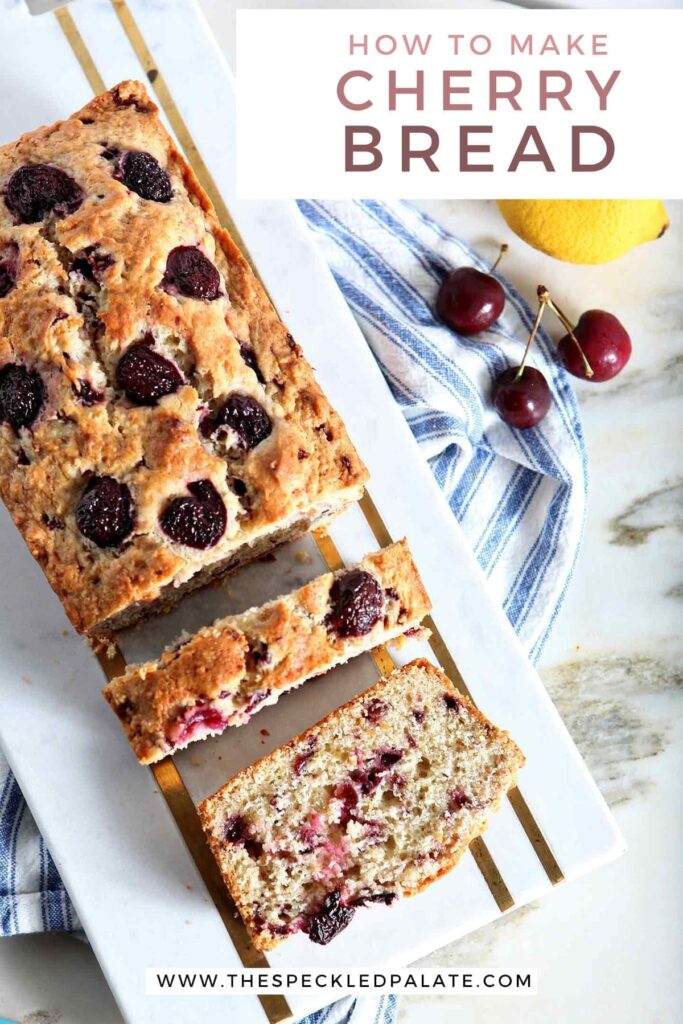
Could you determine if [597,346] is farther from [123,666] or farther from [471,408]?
[123,666]

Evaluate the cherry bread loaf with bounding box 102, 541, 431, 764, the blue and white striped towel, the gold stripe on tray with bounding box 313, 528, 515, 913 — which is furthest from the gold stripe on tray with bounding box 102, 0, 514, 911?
the gold stripe on tray with bounding box 313, 528, 515, 913

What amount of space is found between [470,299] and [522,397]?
1.27 ft

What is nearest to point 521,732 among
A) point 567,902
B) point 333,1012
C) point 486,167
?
point 567,902

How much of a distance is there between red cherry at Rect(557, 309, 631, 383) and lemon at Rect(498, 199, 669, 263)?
0.22 m

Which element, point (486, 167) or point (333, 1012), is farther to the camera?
point (486, 167)

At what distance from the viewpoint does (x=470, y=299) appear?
12.4ft

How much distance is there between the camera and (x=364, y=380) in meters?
3.68

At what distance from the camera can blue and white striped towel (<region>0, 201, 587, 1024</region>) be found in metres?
3.77

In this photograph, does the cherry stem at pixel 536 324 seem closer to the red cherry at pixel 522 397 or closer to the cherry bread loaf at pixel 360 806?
the red cherry at pixel 522 397

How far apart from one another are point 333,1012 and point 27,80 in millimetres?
3272

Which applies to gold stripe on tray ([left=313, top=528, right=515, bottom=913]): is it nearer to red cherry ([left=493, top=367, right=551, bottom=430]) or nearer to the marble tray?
the marble tray

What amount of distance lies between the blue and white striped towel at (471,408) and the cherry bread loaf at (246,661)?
694 millimetres

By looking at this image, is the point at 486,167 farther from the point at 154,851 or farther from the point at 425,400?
the point at 154,851

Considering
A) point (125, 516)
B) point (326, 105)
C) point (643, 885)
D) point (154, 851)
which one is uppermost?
point (326, 105)
